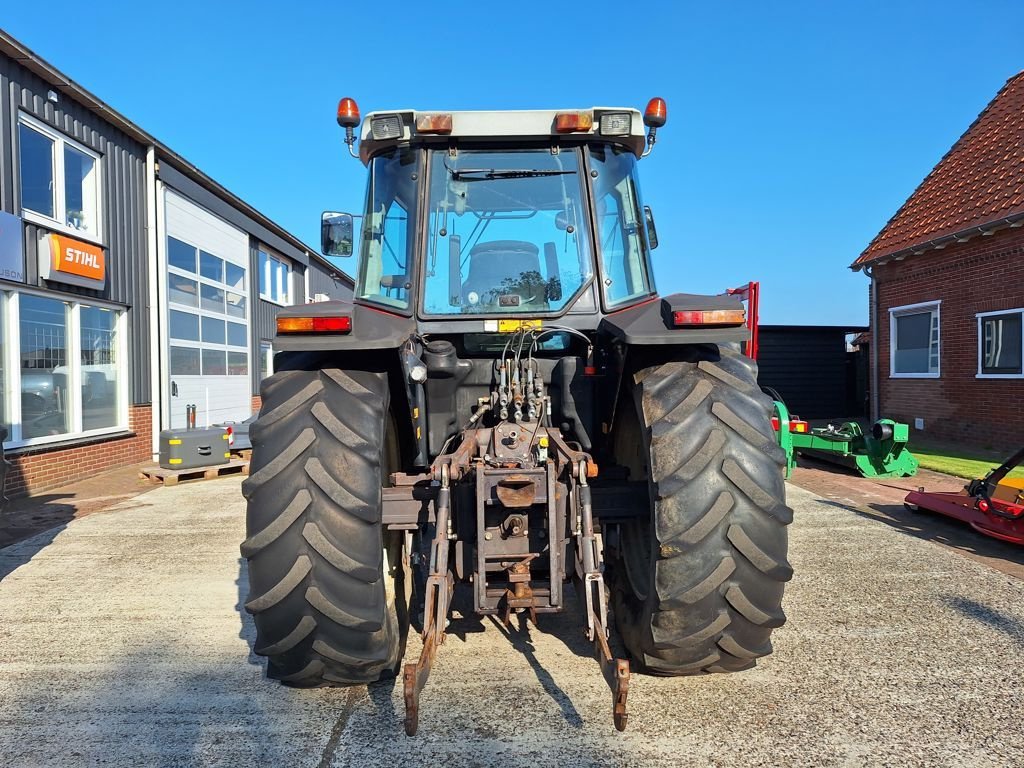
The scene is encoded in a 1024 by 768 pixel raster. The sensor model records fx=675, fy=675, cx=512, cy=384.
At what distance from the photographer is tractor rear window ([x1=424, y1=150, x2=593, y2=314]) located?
335cm

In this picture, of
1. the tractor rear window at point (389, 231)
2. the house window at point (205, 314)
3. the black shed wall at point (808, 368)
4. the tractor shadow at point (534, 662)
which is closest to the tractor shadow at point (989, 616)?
the tractor shadow at point (534, 662)

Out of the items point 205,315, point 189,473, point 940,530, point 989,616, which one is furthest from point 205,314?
point 989,616

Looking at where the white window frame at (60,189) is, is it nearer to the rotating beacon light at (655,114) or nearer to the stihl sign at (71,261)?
the stihl sign at (71,261)

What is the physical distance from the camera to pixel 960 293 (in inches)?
419

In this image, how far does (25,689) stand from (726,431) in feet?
10.8

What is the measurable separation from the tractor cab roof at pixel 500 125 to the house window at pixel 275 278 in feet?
47.4

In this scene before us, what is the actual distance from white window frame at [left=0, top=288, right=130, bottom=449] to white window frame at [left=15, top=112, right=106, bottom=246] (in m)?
0.89

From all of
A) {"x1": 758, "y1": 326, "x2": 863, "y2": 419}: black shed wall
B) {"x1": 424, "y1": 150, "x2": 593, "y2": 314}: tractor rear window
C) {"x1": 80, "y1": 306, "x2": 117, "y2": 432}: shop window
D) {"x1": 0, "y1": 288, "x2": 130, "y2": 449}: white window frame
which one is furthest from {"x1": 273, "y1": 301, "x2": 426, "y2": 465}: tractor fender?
{"x1": 758, "y1": 326, "x2": 863, "y2": 419}: black shed wall

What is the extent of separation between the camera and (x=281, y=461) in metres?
2.53

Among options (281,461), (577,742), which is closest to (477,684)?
(577,742)

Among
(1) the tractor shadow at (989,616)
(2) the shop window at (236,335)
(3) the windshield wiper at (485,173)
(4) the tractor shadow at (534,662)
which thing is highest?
(3) the windshield wiper at (485,173)

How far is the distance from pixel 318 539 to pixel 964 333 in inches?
447

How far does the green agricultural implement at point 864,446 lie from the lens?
26.6 ft

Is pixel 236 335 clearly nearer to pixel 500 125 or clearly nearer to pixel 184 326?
pixel 184 326
